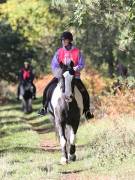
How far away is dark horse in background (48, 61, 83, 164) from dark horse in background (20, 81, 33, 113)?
16280mm

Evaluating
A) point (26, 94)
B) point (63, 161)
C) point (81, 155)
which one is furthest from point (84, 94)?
point (26, 94)

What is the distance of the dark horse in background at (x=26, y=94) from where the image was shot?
1207 inches

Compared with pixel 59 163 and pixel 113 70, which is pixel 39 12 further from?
pixel 59 163

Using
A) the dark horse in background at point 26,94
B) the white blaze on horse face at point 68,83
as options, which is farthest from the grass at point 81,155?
the dark horse in background at point 26,94

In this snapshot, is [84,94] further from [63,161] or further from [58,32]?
[58,32]

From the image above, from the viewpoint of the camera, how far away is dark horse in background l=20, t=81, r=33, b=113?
3066 cm

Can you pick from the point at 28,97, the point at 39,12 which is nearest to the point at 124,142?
the point at 28,97

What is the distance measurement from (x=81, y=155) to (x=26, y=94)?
16555mm

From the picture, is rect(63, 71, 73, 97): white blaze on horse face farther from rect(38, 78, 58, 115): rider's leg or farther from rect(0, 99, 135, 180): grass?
rect(0, 99, 135, 180): grass

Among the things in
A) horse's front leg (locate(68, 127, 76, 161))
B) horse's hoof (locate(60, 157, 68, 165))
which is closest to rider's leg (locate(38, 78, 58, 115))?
horse's front leg (locate(68, 127, 76, 161))

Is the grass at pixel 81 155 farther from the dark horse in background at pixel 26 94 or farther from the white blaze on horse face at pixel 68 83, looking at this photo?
the dark horse in background at pixel 26 94

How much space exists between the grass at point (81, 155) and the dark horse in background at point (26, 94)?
9.88 meters

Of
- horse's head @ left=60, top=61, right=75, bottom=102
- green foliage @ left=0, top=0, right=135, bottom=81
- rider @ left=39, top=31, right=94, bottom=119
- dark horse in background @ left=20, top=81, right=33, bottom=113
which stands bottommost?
dark horse in background @ left=20, top=81, right=33, bottom=113

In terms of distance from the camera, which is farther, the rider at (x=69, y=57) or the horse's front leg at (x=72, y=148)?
the rider at (x=69, y=57)
